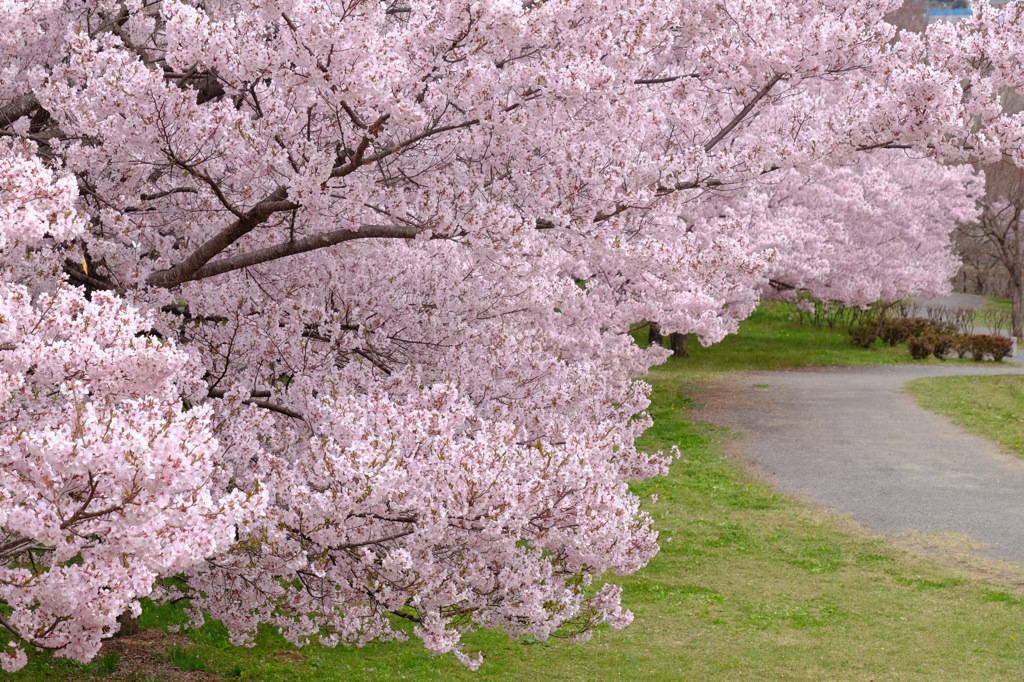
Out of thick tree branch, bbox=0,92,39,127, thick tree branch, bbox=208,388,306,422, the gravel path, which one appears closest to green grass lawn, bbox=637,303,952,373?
the gravel path

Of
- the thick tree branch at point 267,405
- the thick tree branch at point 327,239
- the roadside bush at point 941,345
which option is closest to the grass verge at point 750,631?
the thick tree branch at point 267,405

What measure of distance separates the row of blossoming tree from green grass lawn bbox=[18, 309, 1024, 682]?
2022 millimetres

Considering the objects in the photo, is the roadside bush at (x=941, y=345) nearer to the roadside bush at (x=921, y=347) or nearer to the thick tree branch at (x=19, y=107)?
the roadside bush at (x=921, y=347)

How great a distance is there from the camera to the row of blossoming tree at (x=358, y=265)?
4590 mm

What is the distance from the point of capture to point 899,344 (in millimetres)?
35344

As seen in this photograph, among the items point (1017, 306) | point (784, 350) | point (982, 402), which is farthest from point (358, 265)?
point (1017, 306)

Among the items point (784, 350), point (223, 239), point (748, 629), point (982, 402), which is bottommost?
point (748, 629)

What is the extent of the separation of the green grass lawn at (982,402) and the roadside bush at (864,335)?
715cm

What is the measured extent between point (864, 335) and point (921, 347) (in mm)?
2879

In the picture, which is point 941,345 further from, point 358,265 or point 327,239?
point 327,239

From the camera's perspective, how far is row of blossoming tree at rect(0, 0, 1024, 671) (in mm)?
4590

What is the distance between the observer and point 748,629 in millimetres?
11969

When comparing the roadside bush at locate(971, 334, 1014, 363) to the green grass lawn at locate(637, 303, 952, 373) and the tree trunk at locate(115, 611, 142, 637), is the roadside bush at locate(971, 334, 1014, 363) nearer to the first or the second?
the green grass lawn at locate(637, 303, 952, 373)

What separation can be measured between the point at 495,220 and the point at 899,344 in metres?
30.9
